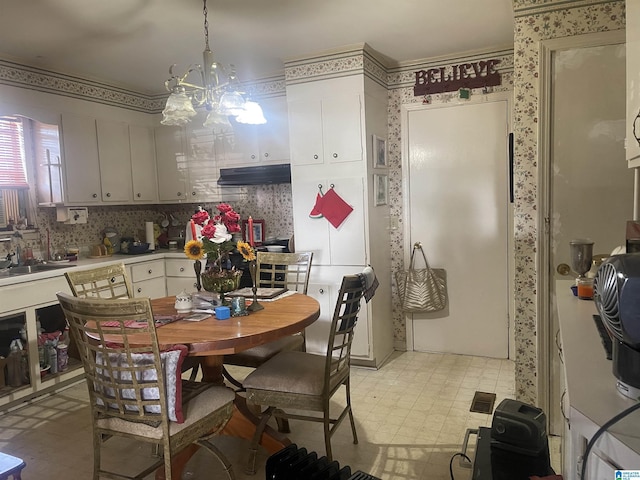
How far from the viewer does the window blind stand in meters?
3.68

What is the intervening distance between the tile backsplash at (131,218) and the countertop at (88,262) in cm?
26

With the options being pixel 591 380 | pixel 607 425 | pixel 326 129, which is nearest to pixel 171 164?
pixel 326 129

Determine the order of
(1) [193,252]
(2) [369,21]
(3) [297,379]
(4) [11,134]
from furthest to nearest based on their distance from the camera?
(4) [11,134]
(2) [369,21]
(1) [193,252]
(3) [297,379]

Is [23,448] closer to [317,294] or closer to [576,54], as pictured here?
[317,294]

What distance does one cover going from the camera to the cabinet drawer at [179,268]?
436cm

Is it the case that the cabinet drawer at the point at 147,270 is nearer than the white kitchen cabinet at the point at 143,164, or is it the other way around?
the cabinet drawer at the point at 147,270

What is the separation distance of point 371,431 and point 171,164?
320 cm

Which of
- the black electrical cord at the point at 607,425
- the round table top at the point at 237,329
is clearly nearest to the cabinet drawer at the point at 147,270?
the round table top at the point at 237,329

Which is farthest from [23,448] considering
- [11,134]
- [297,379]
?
[11,134]

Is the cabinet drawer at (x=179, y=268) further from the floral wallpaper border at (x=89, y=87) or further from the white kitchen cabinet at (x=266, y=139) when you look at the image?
the floral wallpaper border at (x=89, y=87)

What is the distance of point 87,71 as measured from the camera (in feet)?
13.0

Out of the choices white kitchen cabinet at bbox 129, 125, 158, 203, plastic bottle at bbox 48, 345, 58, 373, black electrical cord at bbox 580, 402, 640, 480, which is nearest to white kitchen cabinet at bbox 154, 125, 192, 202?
white kitchen cabinet at bbox 129, 125, 158, 203

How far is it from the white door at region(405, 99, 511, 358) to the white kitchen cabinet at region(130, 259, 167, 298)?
7.37 feet

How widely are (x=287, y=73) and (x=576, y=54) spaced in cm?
206
